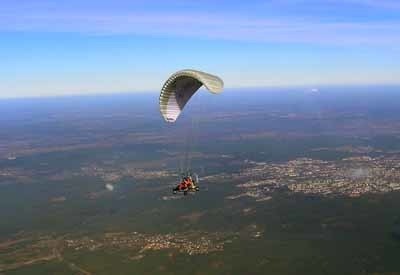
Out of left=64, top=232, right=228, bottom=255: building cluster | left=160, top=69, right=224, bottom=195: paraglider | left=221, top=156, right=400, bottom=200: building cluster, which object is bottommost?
left=64, top=232, right=228, bottom=255: building cluster

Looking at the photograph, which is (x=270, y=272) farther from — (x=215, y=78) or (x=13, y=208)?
(x=13, y=208)

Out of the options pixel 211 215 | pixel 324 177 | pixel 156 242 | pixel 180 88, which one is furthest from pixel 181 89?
pixel 324 177

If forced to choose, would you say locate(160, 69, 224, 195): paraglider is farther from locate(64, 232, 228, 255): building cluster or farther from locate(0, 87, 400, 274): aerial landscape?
locate(64, 232, 228, 255): building cluster

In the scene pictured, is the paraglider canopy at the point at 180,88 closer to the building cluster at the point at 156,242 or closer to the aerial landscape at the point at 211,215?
the aerial landscape at the point at 211,215

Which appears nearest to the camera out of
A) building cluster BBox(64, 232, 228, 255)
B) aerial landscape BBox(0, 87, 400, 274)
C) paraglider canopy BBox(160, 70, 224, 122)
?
paraglider canopy BBox(160, 70, 224, 122)

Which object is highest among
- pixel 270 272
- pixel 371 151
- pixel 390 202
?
pixel 371 151

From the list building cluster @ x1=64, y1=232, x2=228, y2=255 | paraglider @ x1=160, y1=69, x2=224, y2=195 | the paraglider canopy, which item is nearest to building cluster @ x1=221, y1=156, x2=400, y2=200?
building cluster @ x1=64, y1=232, x2=228, y2=255

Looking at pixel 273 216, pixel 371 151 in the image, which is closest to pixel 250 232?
pixel 273 216
